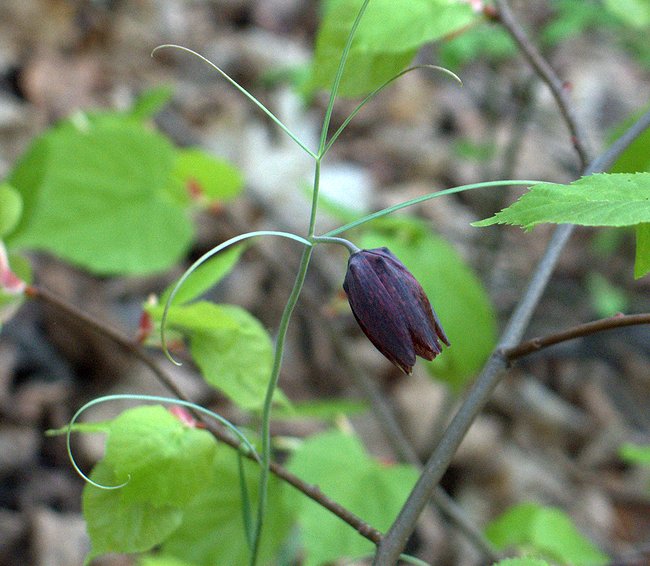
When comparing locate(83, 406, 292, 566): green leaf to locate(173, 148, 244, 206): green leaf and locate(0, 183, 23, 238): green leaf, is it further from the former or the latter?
locate(173, 148, 244, 206): green leaf

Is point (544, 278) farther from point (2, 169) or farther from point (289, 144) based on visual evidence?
point (289, 144)

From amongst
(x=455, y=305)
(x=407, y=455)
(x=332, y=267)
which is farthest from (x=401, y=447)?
(x=332, y=267)

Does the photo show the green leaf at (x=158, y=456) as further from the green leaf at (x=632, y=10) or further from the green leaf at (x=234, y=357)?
the green leaf at (x=632, y=10)

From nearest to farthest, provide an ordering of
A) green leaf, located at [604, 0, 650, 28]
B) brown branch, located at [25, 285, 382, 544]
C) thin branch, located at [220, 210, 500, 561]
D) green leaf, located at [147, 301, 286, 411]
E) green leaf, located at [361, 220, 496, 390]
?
brown branch, located at [25, 285, 382, 544] < green leaf, located at [147, 301, 286, 411] < green leaf, located at [604, 0, 650, 28] < thin branch, located at [220, 210, 500, 561] < green leaf, located at [361, 220, 496, 390]

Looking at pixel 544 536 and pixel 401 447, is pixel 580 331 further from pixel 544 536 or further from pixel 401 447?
pixel 401 447

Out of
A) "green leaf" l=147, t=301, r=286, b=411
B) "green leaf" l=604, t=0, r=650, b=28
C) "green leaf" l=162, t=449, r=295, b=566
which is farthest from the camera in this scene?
"green leaf" l=604, t=0, r=650, b=28

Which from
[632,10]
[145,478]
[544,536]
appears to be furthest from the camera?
[544,536]

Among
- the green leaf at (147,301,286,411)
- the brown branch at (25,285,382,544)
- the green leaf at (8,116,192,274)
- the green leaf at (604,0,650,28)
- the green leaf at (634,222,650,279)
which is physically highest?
the green leaf at (604,0,650,28)

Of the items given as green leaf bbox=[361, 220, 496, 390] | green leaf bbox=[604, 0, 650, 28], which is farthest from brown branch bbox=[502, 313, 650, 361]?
green leaf bbox=[361, 220, 496, 390]
